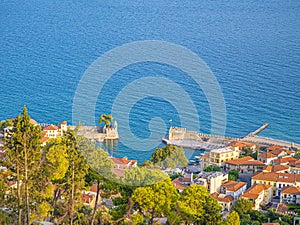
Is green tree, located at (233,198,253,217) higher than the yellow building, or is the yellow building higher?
the yellow building

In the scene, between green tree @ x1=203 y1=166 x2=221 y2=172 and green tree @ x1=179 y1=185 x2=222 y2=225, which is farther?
green tree @ x1=203 y1=166 x2=221 y2=172

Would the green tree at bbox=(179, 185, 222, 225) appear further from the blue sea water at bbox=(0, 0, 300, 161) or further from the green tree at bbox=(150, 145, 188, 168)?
the blue sea water at bbox=(0, 0, 300, 161)

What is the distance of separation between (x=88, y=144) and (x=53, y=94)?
2040cm

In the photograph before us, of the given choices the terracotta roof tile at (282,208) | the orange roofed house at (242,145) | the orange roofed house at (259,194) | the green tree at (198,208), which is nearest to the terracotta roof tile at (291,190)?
the orange roofed house at (259,194)

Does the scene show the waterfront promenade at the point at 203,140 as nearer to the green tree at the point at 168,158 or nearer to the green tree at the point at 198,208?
the green tree at the point at 168,158

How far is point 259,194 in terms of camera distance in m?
17.9

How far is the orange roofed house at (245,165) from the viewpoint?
21297 mm

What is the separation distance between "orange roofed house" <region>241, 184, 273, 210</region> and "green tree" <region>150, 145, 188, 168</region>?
13.2 ft

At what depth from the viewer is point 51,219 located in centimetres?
1214

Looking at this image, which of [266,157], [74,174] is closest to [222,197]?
[266,157]

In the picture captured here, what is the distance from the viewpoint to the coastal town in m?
16.8

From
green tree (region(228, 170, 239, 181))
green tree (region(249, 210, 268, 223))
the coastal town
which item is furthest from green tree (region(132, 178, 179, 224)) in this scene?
green tree (region(228, 170, 239, 181))

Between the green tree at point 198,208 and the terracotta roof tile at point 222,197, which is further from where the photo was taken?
the terracotta roof tile at point 222,197

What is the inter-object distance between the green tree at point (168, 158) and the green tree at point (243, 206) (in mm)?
5027
